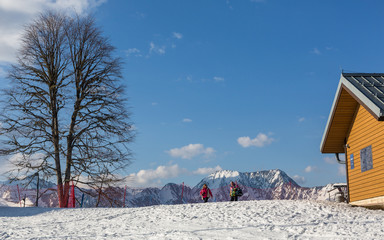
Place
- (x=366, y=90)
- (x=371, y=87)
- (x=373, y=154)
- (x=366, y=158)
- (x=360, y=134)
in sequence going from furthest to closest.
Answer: (x=360, y=134) < (x=366, y=158) < (x=373, y=154) < (x=371, y=87) < (x=366, y=90)

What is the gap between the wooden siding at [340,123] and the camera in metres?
20.6

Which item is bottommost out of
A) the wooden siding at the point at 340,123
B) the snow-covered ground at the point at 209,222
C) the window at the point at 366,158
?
the snow-covered ground at the point at 209,222

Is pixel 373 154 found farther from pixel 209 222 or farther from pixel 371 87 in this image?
pixel 209 222

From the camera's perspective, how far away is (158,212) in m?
19.4

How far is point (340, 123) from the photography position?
72.0ft

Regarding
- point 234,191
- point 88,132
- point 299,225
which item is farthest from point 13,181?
point 299,225

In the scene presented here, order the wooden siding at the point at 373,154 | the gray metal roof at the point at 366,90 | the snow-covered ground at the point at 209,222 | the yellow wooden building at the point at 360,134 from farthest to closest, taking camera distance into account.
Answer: the wooden siding at the point at 373,154
the yellow wooden building at the point at 360,134
the gray metal roof at the point at 366,90
the snow-covered ground at the point at 209,222

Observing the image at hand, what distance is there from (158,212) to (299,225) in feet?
22.3

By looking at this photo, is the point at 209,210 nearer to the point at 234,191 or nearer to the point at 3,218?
the point at 234,191

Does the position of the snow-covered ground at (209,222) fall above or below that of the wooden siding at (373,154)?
below

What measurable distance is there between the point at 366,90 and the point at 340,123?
3.86 meters

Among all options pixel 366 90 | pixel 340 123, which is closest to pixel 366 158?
pixel 340 123

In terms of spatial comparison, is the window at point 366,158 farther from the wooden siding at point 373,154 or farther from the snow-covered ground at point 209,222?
the snow-covered ground at point 209,222

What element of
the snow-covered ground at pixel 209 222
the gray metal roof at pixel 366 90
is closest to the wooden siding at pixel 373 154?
the snow-covered ground at pixel 209 222
